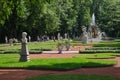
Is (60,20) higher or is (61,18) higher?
(61,18)

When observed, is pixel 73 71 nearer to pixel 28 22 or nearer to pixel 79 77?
pixel 79 77

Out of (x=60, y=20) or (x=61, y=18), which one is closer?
(x=60, y=20)

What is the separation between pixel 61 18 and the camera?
281 ft

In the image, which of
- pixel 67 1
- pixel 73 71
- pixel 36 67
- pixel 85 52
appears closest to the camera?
pixel 73 71

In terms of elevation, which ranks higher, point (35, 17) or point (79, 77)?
point (35, 17)

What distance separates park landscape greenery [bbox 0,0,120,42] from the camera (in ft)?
220

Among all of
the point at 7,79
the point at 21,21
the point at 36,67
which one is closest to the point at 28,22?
the point at 21,21

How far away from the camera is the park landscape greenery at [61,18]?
66938 millimetres

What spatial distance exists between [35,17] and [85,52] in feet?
116

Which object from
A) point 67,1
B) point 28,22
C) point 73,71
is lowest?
point 73,71

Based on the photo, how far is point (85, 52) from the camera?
33.3m

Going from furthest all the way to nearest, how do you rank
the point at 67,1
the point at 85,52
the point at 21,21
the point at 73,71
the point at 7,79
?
the point at 67,1, the point at 21,21, the point at 85,52, the point at 73,71, the point at 7,79

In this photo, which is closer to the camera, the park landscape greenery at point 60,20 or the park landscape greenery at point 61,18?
the park landscape greenery at point 60,20

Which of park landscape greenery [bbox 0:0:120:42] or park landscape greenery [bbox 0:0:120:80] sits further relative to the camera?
park landscape greenery [bbox 0:0:120:42]
